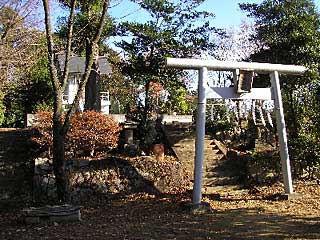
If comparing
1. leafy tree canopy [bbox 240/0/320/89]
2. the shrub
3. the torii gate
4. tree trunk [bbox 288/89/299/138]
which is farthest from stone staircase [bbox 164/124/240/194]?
leafy tree canopy [bbox 240/0/320/89]

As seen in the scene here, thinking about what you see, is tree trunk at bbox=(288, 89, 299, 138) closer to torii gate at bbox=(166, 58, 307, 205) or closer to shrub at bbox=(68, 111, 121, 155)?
torii gate at bbox=(166, 58, 307, 205)

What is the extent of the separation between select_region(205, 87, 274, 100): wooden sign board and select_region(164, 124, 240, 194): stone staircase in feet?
9.10

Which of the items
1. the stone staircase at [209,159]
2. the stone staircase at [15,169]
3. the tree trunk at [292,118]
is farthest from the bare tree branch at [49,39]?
the tree trunk at [292,118]

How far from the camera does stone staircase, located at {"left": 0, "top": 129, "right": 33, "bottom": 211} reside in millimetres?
11008

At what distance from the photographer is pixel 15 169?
1255 cm

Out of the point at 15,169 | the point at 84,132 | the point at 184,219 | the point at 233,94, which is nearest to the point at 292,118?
the point at 233,94

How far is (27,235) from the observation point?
24.2 feet

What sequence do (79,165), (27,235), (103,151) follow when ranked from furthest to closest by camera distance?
1. (103,151)
2. (79,165)
3. (27,235)

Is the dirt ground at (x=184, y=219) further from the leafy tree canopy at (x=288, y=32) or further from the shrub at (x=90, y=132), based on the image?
the leafy tree canopy at (x=288, y=32)

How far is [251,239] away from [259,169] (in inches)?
232

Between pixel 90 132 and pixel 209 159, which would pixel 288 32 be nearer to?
pixel 209 159

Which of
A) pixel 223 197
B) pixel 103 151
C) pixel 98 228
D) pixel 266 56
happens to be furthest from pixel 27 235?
pixel 266 56

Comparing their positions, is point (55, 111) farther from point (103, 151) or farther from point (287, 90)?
point (287, 90)

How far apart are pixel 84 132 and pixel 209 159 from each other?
406 centimetres
